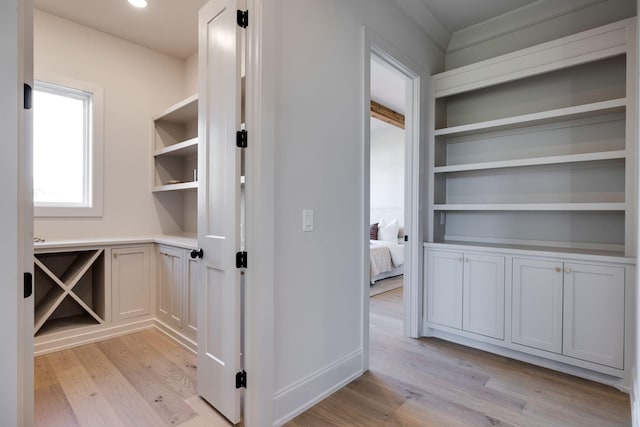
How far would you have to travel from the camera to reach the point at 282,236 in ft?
5.87

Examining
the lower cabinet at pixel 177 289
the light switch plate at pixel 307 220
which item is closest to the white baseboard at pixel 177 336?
the lower cabinet at pixel 177 289

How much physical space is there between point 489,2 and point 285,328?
9.90 ft

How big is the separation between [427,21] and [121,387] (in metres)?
3.67

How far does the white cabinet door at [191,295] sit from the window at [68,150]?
1267 millimetres

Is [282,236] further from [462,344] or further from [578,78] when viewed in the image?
[578,78]

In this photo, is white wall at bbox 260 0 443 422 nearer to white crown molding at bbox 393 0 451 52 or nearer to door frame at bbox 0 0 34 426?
white crown molding at bbox 393 0 451 52

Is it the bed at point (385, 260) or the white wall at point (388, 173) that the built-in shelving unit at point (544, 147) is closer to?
the bed at point (385, 260)

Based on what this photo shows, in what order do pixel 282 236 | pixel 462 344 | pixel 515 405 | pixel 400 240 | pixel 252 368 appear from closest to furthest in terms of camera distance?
pixel 252 368 → pixel 282 236 → pixel 515 405 → pixel 462 344 → pixel 400 240

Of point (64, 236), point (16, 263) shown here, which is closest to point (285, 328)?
point (16, 263)

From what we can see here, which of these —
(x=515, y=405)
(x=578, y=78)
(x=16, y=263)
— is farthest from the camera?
(x=578, y=78)

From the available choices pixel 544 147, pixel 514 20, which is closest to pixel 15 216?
pixel 544 147

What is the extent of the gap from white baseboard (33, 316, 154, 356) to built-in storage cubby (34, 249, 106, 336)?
0.26 feet

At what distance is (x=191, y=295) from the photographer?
272 centimetres

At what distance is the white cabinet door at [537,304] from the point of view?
2328mm
